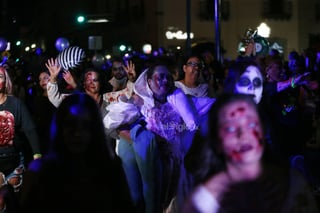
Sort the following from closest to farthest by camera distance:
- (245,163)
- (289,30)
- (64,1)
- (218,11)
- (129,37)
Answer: (245,163) < (218,11) < (289,30) < (129,37) < (64,1)

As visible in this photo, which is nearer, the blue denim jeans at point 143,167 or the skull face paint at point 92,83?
the blue denim jeans at point 143,167

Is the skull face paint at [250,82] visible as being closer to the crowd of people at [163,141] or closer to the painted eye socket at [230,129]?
the crowd of people at [163,141]

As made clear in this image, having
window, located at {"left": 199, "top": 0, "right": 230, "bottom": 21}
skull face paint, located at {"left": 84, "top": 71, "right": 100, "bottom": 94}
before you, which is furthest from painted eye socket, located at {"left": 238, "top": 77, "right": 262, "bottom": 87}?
window, located at {"left": 199, "top": 0, "right": 230, "bottom": 21}

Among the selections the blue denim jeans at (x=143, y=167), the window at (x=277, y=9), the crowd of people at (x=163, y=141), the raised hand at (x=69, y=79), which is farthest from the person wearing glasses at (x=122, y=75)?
the window at (x=277, y=9)

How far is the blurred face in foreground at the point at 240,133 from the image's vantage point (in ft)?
9.96

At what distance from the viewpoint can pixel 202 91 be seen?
852 cm

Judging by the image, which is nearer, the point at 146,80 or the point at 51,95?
the point at 146,80

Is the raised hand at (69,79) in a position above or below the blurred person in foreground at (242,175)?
above

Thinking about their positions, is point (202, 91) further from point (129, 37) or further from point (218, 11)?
point (129, 37)

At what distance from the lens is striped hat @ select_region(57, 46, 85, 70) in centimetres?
984

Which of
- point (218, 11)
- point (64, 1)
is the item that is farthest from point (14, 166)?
point (64, 1)

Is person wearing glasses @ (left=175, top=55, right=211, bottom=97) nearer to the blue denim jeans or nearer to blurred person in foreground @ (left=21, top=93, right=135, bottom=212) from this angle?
the blue denim jeans

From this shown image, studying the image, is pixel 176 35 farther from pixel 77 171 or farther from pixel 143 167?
pixel 77 171

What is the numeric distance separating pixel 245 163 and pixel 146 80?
4293 millimetres
